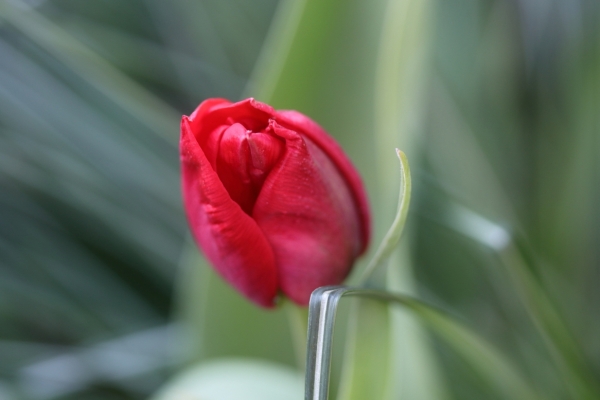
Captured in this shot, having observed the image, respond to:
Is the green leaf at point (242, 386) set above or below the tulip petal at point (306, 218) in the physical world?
below

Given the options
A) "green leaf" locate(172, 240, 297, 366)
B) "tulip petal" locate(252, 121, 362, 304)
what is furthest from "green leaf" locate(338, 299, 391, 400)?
"green leaf" locate(172, 240, 297, 366)

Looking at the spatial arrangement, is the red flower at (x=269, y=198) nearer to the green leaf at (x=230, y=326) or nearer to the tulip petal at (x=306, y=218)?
the tulip petal at (x=306, y=218)

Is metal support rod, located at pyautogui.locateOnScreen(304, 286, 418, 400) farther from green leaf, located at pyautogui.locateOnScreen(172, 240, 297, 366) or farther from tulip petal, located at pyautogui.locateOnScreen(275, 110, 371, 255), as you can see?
green leaf, located at pyautogui.locateOnScreen(172, 240, 297, 366)

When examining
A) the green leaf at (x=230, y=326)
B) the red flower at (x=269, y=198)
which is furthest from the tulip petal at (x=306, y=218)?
the green leaf at (x=230, y=326)

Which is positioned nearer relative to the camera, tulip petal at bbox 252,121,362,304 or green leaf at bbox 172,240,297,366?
tulip petal at bbox 252,121,362,304

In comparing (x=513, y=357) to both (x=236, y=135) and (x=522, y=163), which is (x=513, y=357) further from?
(x=236, y=135)

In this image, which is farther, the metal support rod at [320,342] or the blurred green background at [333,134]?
the blurred green background at [333,134]

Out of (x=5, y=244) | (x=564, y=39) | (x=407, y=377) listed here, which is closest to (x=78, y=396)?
Result: (x=5, y=244)
